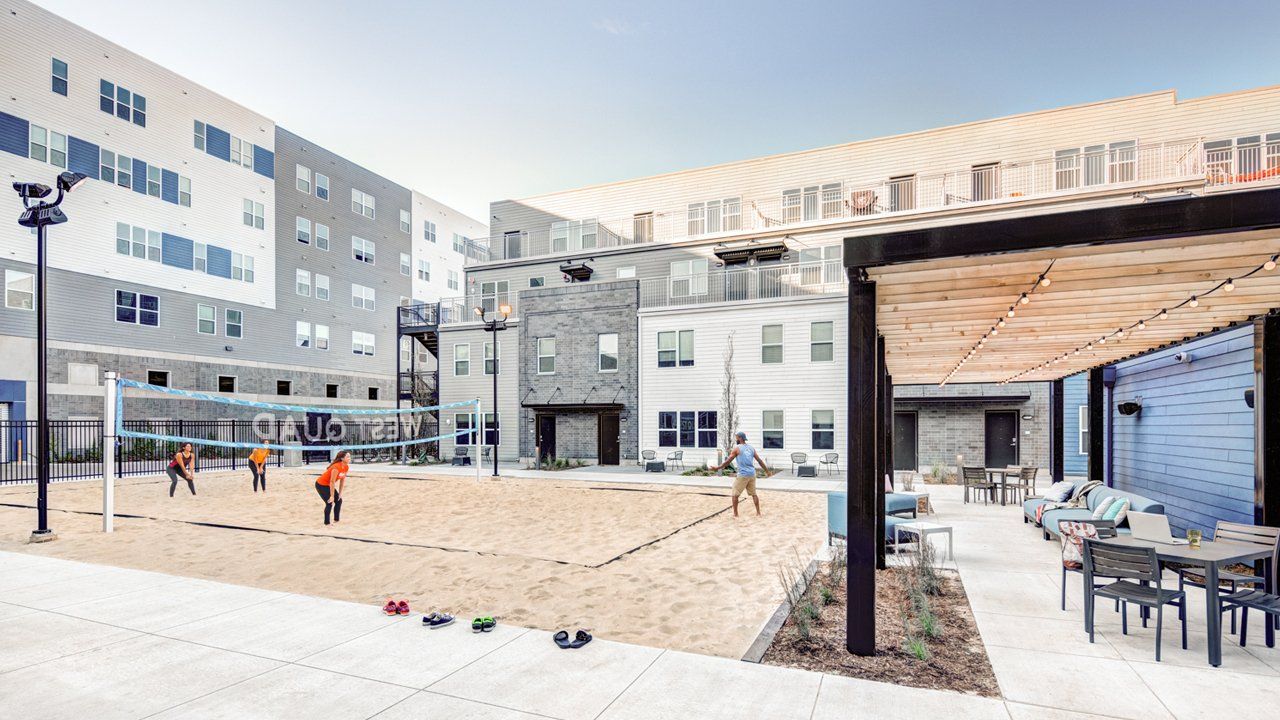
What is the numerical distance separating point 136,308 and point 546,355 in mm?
19039

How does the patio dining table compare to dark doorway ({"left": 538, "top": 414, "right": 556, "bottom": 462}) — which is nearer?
the patio dining table

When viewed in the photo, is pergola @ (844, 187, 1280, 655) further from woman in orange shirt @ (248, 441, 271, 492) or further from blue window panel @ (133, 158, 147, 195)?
blue window panel @ (133, 158, 147, 195)

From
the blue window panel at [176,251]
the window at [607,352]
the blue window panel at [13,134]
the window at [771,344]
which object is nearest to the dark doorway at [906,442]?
the window at [771,344]

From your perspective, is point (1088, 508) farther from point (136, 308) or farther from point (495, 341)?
point (136, 308)

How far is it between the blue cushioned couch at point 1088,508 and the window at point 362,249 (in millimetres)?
39027

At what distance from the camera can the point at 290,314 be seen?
35.5 metres

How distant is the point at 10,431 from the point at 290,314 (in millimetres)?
14544

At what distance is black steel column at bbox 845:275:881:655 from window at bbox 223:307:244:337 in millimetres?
35396

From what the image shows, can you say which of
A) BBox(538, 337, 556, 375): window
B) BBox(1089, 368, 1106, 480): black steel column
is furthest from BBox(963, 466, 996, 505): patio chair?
BBox(538, 337, 556, 375): window

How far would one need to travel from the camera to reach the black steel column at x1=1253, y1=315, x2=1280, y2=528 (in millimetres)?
7512

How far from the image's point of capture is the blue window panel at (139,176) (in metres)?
28.3

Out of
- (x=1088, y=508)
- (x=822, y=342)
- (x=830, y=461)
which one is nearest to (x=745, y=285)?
(x=822, y=342)

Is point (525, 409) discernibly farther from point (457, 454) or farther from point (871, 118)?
point (871, 118)

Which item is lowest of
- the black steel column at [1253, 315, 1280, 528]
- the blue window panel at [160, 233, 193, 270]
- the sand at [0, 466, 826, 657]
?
the sand at [0, 466, 826, 657]
